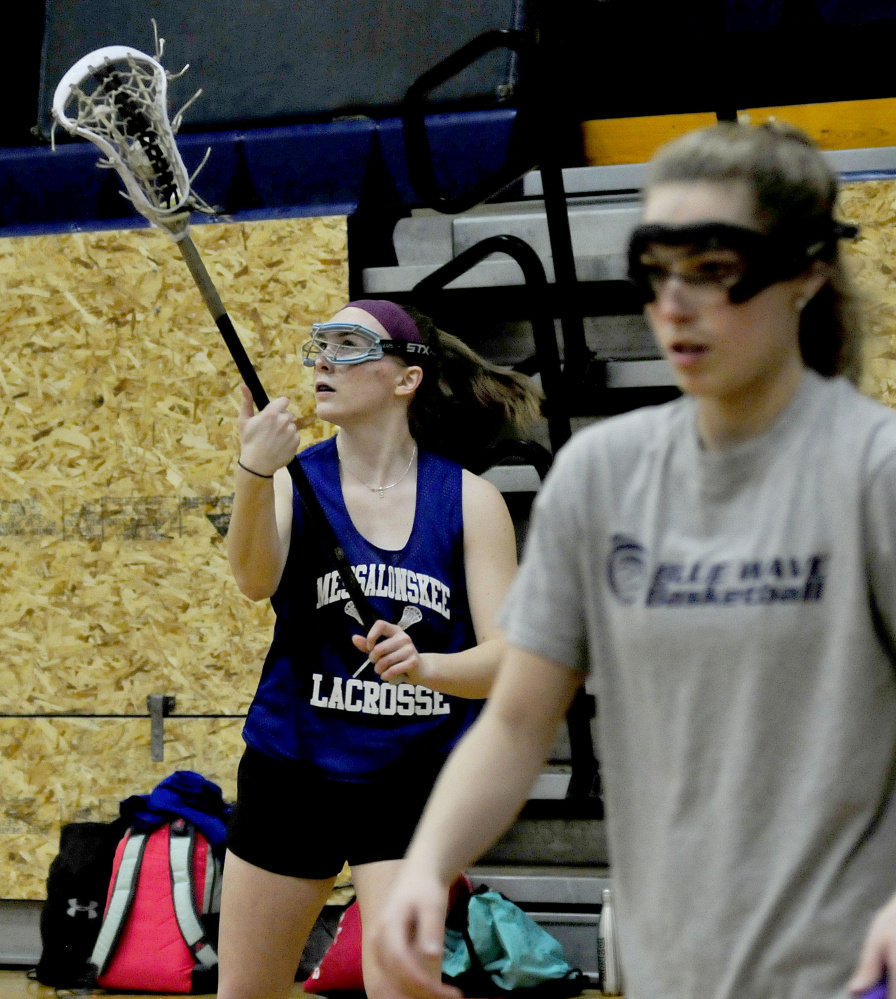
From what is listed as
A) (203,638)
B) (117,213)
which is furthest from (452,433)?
(117,213)

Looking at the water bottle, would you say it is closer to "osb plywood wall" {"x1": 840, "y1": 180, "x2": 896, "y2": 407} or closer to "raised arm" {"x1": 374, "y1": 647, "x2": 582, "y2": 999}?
"osb plywood wall" {"x1": 840, "y1": 180, "x2": 896, "y2": 407}

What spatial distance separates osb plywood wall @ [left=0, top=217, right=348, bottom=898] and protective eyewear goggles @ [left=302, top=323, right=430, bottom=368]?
1388 millimetres

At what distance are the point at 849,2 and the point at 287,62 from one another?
7.26ft

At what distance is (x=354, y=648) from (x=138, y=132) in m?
1.09

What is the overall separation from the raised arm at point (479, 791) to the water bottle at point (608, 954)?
8.30 ft

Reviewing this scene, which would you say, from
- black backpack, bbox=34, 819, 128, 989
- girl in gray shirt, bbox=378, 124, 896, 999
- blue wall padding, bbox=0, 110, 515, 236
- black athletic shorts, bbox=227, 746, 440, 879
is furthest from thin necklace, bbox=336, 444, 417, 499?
blue wall padding, bbox=0, 110, 515, 236

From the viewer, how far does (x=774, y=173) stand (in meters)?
1.29

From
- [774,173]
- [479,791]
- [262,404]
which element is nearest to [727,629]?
[479,791]

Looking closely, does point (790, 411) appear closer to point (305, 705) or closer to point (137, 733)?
point (305, 705)

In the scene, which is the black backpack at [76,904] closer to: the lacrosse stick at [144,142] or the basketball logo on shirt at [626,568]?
the lacrosse stick at [144,142]

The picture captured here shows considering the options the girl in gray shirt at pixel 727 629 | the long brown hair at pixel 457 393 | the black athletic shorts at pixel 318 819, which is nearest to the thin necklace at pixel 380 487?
the long brown hair at pixel 457 393

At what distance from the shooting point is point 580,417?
4.45m

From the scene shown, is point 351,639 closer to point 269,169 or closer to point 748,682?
point 748,682

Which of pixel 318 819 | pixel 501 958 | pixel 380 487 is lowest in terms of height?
pixel 501 958
